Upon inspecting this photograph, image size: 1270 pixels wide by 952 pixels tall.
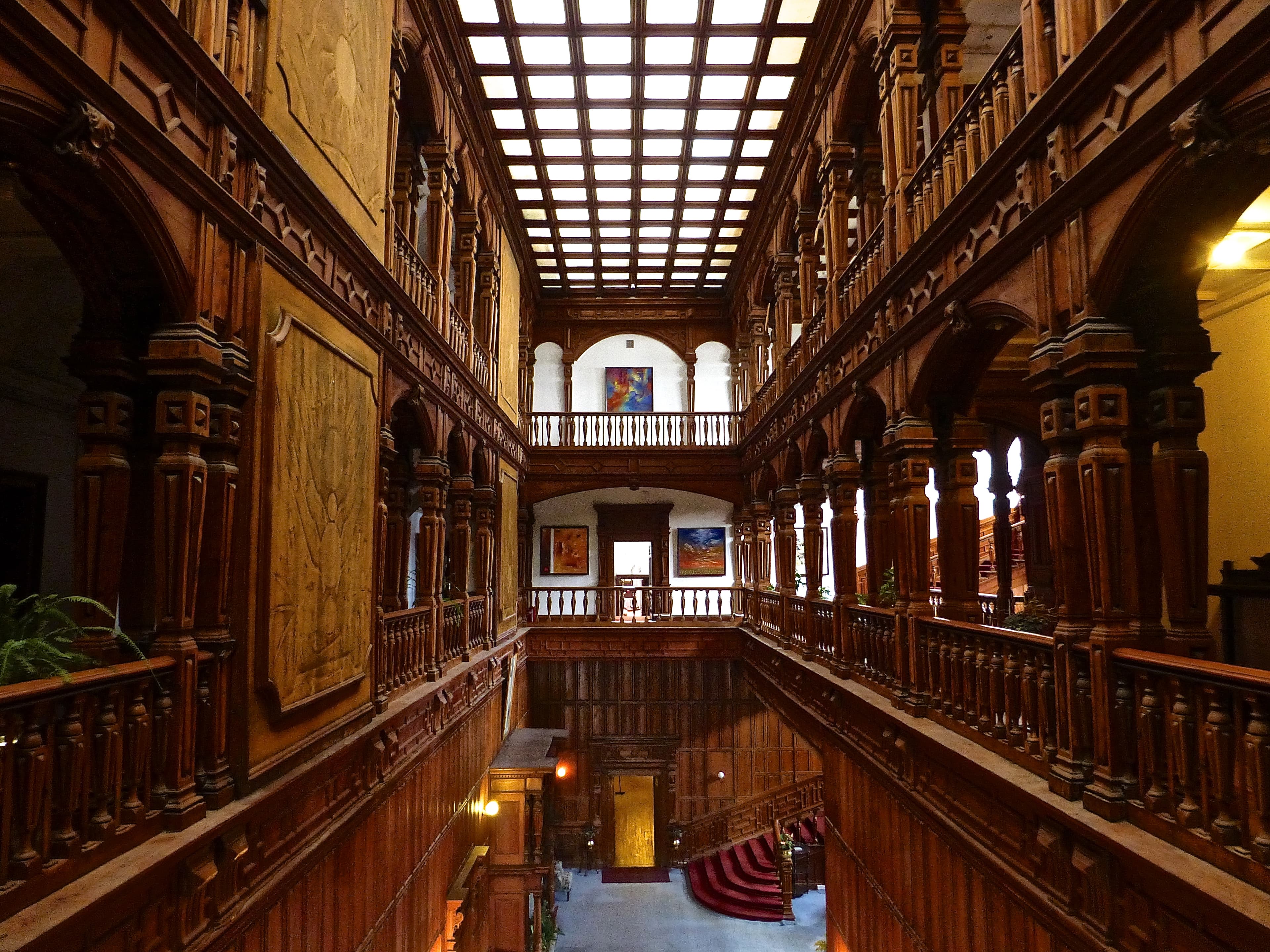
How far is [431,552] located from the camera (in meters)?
8.17

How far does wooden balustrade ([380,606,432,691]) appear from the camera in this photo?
6.66m

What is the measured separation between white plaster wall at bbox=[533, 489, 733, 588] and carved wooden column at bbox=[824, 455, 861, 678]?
9528mm

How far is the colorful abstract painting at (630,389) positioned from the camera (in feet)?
59.8

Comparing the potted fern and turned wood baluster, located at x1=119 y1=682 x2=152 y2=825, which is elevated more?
the potted fern

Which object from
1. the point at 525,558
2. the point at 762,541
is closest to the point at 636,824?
the point at 525,558

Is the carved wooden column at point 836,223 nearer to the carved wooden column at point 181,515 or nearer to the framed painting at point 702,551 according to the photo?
the carved wooden column at point 181,515

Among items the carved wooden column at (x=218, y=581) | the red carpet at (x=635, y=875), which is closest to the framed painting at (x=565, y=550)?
the red carpet at (x=635, y=875)

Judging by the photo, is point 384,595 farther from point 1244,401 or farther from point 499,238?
point 1244,401

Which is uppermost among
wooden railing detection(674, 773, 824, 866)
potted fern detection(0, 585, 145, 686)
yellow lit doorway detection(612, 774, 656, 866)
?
potted fern detection(0, 585, 145, 686)

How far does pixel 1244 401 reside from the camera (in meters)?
7.03

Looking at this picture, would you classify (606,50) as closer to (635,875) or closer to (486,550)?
(486,550)

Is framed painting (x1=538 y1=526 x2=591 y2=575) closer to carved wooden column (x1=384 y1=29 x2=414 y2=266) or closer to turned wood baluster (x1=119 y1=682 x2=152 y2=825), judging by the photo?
carved wooden column (x1=384 y1=29 x2=414 y2=266)

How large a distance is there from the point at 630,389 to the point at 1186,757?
15.6 m

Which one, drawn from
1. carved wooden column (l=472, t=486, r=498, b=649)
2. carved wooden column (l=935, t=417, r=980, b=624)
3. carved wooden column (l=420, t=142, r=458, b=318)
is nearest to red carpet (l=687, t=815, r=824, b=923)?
carved wooden column (l=472, t=486, r=498, b=649)
